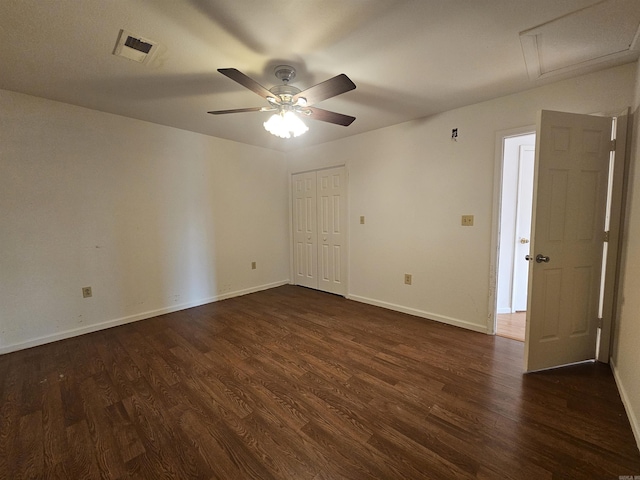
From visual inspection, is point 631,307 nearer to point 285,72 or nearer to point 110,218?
point 285,72

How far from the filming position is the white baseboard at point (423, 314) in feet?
9.08

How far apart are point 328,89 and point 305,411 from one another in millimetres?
2080

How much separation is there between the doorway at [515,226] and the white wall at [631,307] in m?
1.13

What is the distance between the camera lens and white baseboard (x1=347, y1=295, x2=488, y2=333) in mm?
2768

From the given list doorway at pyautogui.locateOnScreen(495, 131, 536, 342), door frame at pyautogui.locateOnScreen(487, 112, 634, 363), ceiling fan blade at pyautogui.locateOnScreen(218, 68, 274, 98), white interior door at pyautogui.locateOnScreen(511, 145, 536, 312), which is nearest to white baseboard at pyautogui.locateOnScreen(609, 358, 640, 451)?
door frame at pyautogui.locateOnScreen(487, 112, 634, 363)

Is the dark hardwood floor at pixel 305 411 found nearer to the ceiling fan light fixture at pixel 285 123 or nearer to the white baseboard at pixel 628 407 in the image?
the white baseboard at pixel 628 407

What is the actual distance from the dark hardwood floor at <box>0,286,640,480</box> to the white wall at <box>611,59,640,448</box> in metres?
0.13

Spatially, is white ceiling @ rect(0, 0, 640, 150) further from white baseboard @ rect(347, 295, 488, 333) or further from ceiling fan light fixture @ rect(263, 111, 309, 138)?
white baseboard @ rect(347, 295, 488, 333)

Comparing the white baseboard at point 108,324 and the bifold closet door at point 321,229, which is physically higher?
the bifold closet door at point 321,229

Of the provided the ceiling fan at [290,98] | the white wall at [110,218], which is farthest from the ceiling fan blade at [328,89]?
the white wall at [110,218]

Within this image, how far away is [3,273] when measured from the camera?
2.38m

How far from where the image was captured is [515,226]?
10.6ft

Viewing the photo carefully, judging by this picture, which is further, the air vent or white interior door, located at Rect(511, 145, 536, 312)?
white interior door, located at Rect(511, 145, 536, 312)

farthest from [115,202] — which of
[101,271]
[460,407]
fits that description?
[460,407]
